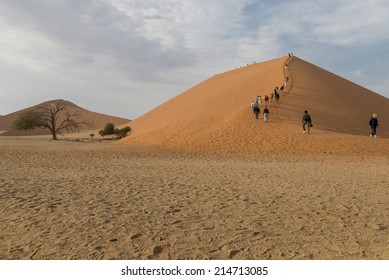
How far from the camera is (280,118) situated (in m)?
25.7

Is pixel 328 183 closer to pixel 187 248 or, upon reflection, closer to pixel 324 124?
pixel 187 248

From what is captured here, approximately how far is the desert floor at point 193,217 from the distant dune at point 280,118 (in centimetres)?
1048

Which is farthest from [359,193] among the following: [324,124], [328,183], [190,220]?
[324,124]

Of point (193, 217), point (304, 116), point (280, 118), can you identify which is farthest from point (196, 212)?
point (280, 118)

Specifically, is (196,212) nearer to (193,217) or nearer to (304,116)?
(193,217)

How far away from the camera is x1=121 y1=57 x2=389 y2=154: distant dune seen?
20.3 metres

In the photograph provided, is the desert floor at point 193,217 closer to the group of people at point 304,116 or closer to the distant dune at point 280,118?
the distant dune at point 280,118

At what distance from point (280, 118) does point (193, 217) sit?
2136 cm

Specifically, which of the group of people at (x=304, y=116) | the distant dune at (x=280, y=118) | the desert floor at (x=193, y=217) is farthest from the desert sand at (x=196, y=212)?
the group of people at (x=304, y=116)

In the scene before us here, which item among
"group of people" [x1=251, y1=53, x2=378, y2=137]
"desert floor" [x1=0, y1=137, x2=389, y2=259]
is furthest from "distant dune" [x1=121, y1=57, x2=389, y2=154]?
"desert floor" [x1=0, y1=137, x2=389, y2=259]

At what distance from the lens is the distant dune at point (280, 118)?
66.6 feet

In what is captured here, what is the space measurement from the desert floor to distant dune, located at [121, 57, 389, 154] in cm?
1048

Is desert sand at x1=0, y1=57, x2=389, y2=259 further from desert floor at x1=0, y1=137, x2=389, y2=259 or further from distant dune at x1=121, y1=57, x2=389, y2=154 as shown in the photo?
distant dune at x1=121, y1=57, x2=389, y2=154
